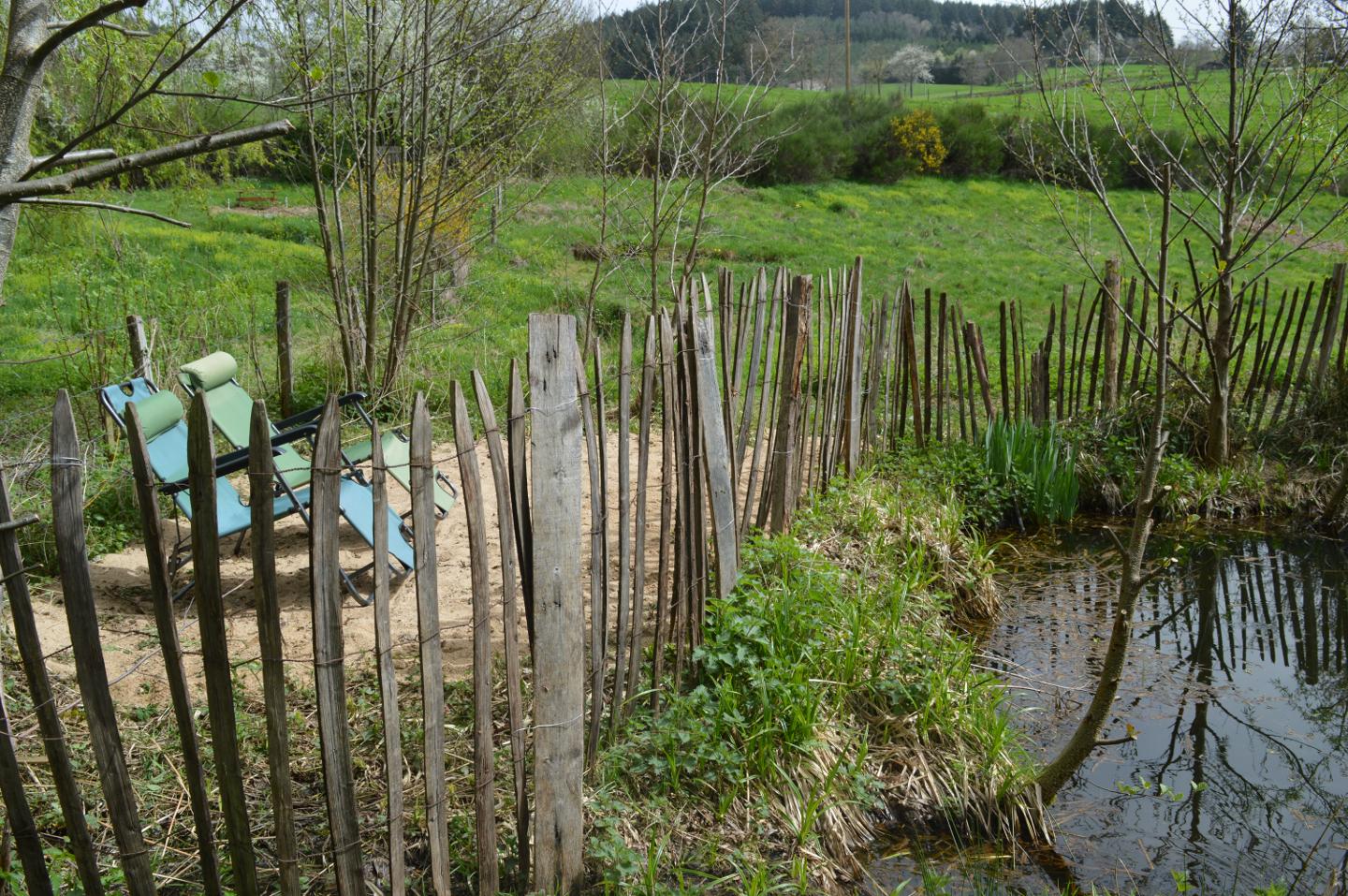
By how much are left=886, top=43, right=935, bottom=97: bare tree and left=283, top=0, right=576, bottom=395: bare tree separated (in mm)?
32621

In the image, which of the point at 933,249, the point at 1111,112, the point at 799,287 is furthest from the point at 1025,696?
the point at 933,249

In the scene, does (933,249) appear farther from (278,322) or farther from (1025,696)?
(1025,696)

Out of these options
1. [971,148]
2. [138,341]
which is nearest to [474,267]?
[138,341]

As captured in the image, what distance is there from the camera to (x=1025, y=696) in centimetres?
397

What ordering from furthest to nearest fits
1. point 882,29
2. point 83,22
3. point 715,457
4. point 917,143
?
point 882,29 → point 917,143 → point 715,457 → point 83,22

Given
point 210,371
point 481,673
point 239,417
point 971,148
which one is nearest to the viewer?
point 481,673

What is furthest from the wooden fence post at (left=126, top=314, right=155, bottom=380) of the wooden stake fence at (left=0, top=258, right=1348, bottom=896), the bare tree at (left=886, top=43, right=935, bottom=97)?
the bare tree at (left=886, top=43, right=935, bottom=97)

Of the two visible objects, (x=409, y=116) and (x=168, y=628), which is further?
(x=409, y=116)

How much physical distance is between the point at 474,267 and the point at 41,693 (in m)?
10.9

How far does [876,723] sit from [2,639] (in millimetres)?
3022

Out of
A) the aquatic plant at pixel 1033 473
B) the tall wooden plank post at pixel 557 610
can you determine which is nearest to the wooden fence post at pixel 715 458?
the tall wooden plank post at pixel 557 610

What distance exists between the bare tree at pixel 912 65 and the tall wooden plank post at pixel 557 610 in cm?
3758

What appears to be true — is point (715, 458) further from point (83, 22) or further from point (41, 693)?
point (83, 22)

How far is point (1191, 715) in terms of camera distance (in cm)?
387
